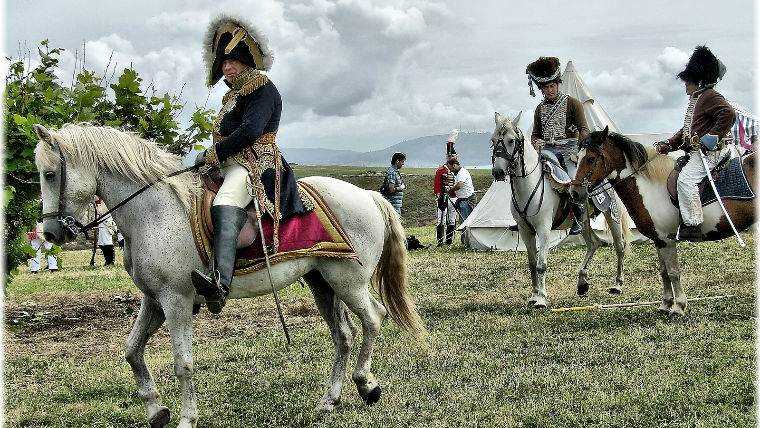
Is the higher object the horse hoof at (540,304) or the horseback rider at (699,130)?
the horseback rider at (699,130)

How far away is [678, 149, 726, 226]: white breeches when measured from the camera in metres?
8.59

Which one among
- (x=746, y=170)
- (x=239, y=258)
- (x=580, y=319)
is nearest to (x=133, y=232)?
(x=239, y=258)

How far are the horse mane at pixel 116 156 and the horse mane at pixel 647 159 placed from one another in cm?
540

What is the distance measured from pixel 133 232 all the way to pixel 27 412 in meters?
1.96

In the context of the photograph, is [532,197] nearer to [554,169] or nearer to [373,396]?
[554,169]

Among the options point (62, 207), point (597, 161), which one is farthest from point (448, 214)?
point (62, 207)

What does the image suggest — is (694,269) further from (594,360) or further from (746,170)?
(594,360)

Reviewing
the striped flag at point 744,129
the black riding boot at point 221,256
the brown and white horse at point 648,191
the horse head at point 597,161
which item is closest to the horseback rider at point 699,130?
the brown and white horse at point 648,191

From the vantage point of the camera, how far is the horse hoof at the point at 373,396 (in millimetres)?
6059

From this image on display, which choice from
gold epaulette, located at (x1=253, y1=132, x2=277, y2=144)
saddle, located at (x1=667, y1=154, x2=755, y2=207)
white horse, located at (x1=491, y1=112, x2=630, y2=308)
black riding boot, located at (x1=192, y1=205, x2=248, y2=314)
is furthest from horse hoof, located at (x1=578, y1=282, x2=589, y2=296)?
black riding boot, located at (x1=192, y1=205, x2=248, y2=314)

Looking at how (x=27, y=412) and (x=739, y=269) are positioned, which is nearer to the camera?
(x=27, y=412)

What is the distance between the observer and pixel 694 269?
12.7 metres

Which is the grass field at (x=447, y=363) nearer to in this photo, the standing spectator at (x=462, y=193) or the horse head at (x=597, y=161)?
the horse head at (x=597, y=161)

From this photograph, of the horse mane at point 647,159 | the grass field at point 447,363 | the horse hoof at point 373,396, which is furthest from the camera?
the horse mane at point 647,159
